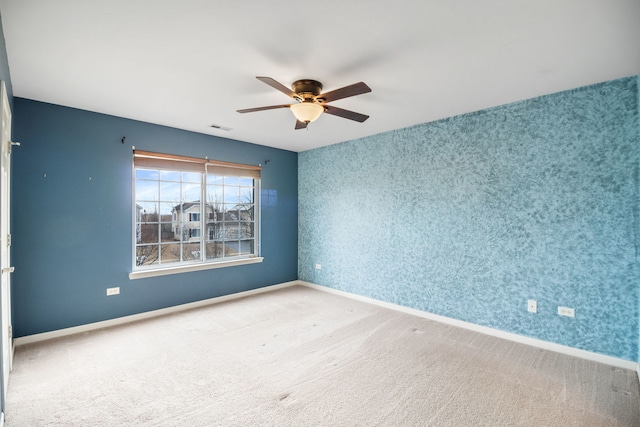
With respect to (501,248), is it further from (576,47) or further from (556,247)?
(576,47)

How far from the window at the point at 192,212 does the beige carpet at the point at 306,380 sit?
1045mm

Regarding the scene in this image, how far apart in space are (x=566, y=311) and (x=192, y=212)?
14.7ft

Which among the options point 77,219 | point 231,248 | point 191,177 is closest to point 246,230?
point 231,248

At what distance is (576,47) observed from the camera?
209 cm

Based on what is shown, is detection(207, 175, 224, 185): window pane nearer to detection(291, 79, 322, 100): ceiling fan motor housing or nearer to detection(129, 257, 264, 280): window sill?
detection(129, 257, 264, 280): window sill

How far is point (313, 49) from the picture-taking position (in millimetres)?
2107

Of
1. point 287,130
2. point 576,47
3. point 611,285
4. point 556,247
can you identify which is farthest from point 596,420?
point 287,130

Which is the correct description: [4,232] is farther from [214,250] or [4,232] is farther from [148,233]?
[214,250]

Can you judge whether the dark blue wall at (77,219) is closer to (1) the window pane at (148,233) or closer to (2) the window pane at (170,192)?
(1) the window pane at (148,233)

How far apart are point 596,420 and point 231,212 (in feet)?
14.6

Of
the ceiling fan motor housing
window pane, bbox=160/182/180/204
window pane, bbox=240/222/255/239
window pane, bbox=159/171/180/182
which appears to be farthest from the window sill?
the ceiling fan motor housing

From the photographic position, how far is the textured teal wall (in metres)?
2.61

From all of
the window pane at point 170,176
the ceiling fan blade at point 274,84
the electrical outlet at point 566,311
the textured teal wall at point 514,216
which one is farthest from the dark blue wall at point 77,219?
the electrical outlet at point 566,311

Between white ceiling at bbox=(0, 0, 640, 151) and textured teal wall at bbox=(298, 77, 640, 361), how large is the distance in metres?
0.37
